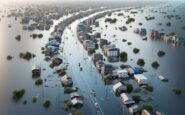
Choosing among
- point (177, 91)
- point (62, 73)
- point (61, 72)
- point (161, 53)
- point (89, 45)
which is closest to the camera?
point (177, 91)

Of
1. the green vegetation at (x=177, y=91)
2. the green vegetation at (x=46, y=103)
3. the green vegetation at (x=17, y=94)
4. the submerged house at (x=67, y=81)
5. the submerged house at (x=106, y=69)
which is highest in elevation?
the submerged house at (x=106, y=69)

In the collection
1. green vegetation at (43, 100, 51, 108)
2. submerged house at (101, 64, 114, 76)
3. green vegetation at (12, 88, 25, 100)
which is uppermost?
submerged house at (101, 64, 114, 76)

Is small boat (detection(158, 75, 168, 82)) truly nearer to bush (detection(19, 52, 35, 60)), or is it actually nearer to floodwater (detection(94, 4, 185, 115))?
floodwater (detection(94, 4, 185, 115))

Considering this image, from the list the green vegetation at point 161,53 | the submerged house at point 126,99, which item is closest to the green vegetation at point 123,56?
the green vegetation at point 161,53

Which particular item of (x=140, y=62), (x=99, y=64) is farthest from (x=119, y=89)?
(x=140, y=62)

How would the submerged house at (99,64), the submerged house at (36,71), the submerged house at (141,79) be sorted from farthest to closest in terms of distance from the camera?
the submerged house at (99,64)
the submerged house at (36,71)
the submerged house at (141,79)

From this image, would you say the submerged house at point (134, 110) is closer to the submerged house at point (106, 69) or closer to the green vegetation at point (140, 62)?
the submerged house at point (106, 69)

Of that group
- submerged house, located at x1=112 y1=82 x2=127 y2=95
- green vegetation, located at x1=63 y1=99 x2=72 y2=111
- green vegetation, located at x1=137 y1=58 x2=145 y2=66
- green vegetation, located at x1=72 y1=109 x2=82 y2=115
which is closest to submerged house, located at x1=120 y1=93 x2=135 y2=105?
submerged house, located at x1=112 y1=82 x2=127 y2=95

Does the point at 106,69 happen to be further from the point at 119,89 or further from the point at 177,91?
the point at 177,91
